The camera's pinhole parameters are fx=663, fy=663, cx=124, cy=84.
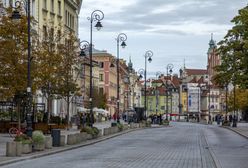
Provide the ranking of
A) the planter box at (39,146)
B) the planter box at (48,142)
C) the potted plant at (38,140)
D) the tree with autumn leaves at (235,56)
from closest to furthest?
the potted plant at (38,140) → the planter box at (39,146) → the planter box at (48,142) → the tree with autumn leaves at (235,56)

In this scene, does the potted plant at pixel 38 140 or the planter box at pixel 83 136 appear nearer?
the potted plant at pixel 38 140

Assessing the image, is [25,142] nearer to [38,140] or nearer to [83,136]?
[38,140]

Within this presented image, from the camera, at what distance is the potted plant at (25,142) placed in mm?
27703

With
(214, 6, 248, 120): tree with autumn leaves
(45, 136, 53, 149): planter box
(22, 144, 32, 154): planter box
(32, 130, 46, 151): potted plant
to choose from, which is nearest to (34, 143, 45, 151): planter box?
(32, 130, 46, 151): potted plant

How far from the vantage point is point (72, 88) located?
5828 cm

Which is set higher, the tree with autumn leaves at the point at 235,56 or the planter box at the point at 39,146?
the tree with autumn leaves at the point at 235,56

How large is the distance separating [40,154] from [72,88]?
30330mm

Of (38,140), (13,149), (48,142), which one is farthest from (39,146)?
(13,149)

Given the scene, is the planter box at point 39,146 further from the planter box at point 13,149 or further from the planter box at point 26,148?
the planter box at point 13,149

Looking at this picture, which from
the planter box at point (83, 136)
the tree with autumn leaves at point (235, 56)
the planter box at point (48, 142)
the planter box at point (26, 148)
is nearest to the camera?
the planter box at point (26, 148)

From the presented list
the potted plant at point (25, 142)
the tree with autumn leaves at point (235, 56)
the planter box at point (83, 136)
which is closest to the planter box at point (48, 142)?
the potted plant at point (25, 142)

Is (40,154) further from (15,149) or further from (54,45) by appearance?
(54,45)

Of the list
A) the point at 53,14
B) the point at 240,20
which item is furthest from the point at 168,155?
the point at 53,14

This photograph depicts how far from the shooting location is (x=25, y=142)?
2794cm
